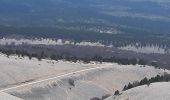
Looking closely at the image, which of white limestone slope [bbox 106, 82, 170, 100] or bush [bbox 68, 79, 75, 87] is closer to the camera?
white limestone slope [bbox 106, 82, 170, 100]

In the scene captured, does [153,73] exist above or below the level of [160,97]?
below

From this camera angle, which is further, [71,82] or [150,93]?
[71,82]

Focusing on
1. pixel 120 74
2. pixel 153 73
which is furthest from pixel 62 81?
pixel 153 73

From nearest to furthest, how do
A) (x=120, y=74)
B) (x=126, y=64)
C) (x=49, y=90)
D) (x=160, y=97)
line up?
1. (x=160, y=97)
2. (x=49, y=90)
3. (x=120, y=74)
4. (x=126, y=64)

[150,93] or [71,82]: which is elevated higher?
[150,93]

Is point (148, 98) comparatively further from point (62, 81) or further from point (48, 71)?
point (48, 71)

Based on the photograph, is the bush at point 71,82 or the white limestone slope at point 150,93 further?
the bush at point 71,82

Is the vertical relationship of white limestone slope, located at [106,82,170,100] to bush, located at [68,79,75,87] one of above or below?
above

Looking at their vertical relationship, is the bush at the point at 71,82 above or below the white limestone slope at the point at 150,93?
below
